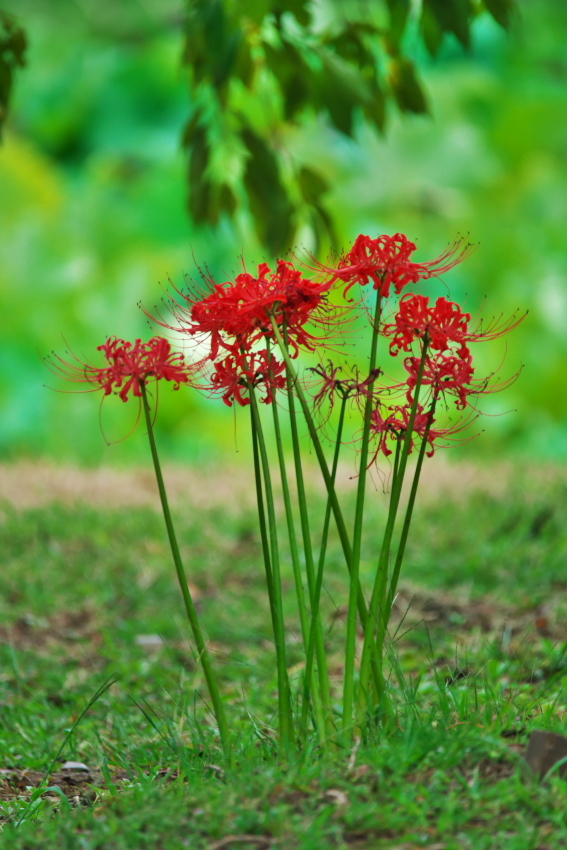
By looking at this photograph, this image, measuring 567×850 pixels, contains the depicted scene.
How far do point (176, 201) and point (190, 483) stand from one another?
143 inches

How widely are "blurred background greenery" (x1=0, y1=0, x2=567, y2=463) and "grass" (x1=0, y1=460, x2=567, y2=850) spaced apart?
2507mm

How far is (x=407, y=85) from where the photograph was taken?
2953 mm

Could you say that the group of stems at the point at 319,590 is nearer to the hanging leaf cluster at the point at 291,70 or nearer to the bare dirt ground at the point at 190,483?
the hanging leaf cluster at the point at 291,70

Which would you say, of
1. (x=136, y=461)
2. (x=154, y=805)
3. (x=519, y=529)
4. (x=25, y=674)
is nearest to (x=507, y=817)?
(x=154, y=805)

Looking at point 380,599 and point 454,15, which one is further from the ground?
point 454,15

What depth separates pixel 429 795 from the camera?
4.63 feet

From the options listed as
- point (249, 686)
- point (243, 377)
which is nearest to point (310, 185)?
point (249, 686)

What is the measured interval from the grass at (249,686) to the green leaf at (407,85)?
1541mm

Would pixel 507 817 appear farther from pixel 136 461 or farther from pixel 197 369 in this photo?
pixel 136 461

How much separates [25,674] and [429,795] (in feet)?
5.31

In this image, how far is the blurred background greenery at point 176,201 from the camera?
22.9 ft

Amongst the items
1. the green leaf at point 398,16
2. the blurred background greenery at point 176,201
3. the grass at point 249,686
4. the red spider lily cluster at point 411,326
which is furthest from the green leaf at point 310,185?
the blurred background greenery at point 176,201

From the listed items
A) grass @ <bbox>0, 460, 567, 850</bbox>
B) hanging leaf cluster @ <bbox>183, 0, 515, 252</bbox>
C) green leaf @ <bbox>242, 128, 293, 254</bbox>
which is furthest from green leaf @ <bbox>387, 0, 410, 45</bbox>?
grass @ <bbox>0, 460, 567, 850</bbox>

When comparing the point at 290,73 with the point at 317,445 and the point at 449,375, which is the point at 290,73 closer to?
the point at 449,375
